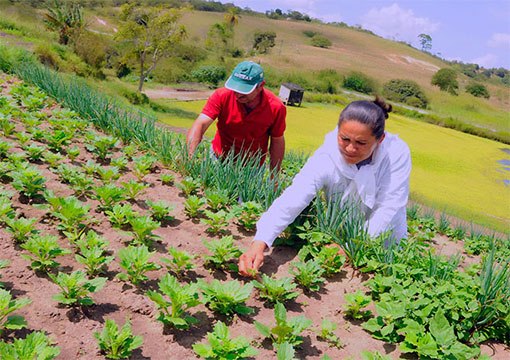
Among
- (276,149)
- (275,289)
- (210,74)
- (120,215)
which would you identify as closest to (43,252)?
(120,215)

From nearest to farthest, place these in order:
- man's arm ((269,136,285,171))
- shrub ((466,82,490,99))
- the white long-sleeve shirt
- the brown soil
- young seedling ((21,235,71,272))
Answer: the brown soil, young seedling ((21,235,71,272)), the white long-sleeve shirt, man's arm ((269,136,285,171)), shrub ((466,82,490,99))

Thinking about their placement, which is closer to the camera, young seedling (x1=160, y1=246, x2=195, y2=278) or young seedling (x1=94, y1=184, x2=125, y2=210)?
young seedling (x1=160, y1=246, x2=195, y2=278)

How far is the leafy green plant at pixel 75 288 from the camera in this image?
1.65 metres

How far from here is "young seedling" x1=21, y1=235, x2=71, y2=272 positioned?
A: 1838 mm

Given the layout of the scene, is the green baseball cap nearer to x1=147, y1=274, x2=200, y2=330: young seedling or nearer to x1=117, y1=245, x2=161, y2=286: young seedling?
x1=117, y1=245, x2=161, y2=286: young seedling

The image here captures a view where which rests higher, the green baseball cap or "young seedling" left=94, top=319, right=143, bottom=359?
the green baseball cap

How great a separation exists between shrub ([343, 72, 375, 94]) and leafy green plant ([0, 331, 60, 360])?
47083 mm

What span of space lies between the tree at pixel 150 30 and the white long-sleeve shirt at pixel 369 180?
21.8 meters

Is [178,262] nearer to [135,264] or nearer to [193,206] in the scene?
[135,264]

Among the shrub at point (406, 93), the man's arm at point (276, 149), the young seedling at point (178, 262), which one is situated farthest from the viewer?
the shrub at point (406, 93)

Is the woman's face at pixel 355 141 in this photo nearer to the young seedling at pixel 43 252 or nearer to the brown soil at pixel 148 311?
the brown soil at pixel 148 311

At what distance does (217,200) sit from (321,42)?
76.5 meters

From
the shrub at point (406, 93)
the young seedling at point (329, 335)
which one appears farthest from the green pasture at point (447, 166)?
the shrub at point (406, 93)

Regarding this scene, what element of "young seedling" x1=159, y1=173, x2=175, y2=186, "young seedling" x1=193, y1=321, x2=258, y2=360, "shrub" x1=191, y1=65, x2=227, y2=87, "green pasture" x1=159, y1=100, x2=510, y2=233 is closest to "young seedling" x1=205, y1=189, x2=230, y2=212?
"young seedling" x1=159, y1=173, x2=175, y2=186
